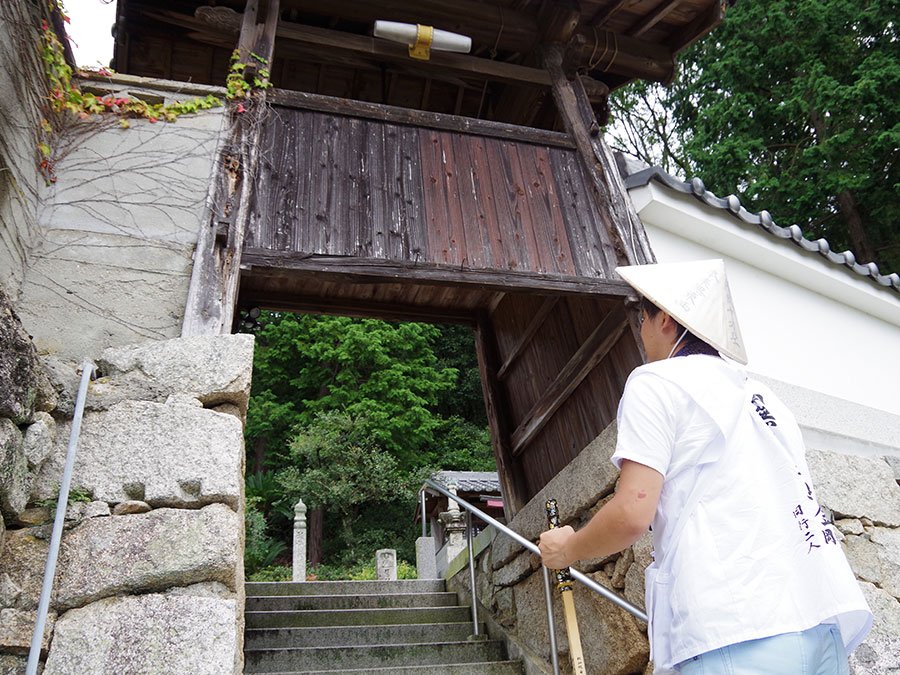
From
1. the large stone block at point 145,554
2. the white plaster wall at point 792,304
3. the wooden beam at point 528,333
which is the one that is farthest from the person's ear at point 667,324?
the wooden beam at point 528,333

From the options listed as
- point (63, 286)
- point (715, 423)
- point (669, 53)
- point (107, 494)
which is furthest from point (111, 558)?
point (669, 53)

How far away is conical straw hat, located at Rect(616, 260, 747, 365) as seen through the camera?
182 centimetres

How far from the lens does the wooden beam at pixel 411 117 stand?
4.40m

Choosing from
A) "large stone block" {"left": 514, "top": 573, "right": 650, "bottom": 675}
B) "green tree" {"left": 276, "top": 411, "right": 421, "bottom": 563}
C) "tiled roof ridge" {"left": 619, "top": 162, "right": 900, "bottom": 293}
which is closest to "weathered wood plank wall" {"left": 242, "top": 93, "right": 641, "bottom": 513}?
"tiled roof ridge" {"left": 619, "top": 162, "right": 900, "bottom": 293}

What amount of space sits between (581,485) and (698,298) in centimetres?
229

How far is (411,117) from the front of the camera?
4.64 meters

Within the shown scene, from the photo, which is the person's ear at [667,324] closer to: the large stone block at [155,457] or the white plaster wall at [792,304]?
the large stone block at [155,457]

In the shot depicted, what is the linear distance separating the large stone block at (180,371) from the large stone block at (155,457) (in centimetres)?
10

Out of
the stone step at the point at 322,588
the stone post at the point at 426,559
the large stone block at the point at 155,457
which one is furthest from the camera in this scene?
the stone post at the point at 426,559

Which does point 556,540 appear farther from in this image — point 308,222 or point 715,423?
point 308,222

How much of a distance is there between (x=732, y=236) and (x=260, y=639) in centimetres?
446

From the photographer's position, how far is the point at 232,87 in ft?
13.5

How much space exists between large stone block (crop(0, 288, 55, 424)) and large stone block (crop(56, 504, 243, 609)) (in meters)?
0.47

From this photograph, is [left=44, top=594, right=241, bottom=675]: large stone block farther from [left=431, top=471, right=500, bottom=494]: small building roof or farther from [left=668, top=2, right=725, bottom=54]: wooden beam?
[left=431, top=471, right=500, bottom=494]: small building roof
